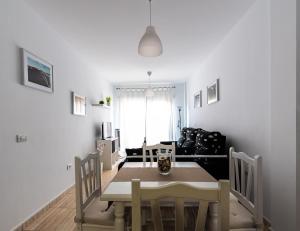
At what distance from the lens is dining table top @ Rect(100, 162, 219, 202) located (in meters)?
1.35

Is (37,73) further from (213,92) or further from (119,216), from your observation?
(213,92)

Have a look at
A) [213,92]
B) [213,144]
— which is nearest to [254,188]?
[213,144]

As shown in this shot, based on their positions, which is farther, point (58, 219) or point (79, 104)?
point (79, 104)

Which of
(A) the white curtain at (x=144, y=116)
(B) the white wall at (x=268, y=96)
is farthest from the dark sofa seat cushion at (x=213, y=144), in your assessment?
(A) the white curtain at (x=144, y=116)

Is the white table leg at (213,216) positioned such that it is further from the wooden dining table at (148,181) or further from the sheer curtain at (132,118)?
the sheer curtain at (132,118)

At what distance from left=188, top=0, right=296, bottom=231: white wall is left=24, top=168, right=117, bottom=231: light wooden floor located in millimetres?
2155

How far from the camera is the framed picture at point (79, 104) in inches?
159

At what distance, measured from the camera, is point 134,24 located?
3.07 metres

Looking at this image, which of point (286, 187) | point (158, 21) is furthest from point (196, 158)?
point (158, 21)

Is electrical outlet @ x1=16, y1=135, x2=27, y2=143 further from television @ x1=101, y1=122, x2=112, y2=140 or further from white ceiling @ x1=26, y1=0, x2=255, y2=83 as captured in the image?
television @ x1=101, y1=122, x2=112, y2=140

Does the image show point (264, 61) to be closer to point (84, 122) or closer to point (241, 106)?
point (241, 106)

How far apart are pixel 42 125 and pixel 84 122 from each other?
1803 millimetres

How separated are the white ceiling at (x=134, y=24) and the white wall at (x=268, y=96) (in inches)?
14.3

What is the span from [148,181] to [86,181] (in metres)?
0.48
